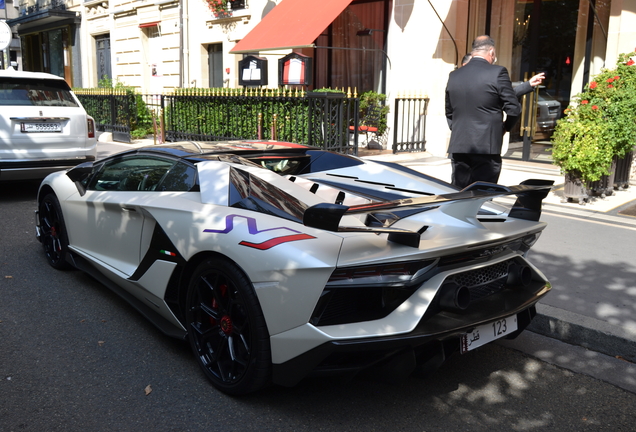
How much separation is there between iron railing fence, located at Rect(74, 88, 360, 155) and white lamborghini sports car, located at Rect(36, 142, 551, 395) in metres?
7.38

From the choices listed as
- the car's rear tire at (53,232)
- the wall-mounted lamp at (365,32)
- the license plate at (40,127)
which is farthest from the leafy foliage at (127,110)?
the car's rear tire at (53,232)

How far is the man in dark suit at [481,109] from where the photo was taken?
557cm

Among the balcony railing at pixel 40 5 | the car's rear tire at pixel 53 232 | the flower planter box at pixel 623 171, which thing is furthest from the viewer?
the balcony railing at pixel 40 5

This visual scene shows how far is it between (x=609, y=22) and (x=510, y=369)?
9027 millimetres

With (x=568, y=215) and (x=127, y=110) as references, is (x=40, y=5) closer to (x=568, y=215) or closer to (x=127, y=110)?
(x=127, y=110)

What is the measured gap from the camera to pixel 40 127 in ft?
28.7

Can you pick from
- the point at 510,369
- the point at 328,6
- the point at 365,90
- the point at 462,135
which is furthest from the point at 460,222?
the point at 365,90

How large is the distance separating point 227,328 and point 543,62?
1110 cm

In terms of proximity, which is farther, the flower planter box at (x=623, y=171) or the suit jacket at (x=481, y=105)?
the flower planter box at (x=623, y=171)

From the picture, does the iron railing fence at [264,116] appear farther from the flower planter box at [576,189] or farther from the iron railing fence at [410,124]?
the flower planter box at [576,189]

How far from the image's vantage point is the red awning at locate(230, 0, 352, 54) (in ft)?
44.0

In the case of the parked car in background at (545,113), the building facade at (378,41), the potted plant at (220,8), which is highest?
the potted plant at (220,8)

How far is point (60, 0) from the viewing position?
29.8 m

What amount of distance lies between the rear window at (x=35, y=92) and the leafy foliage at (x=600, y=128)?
7169mm
